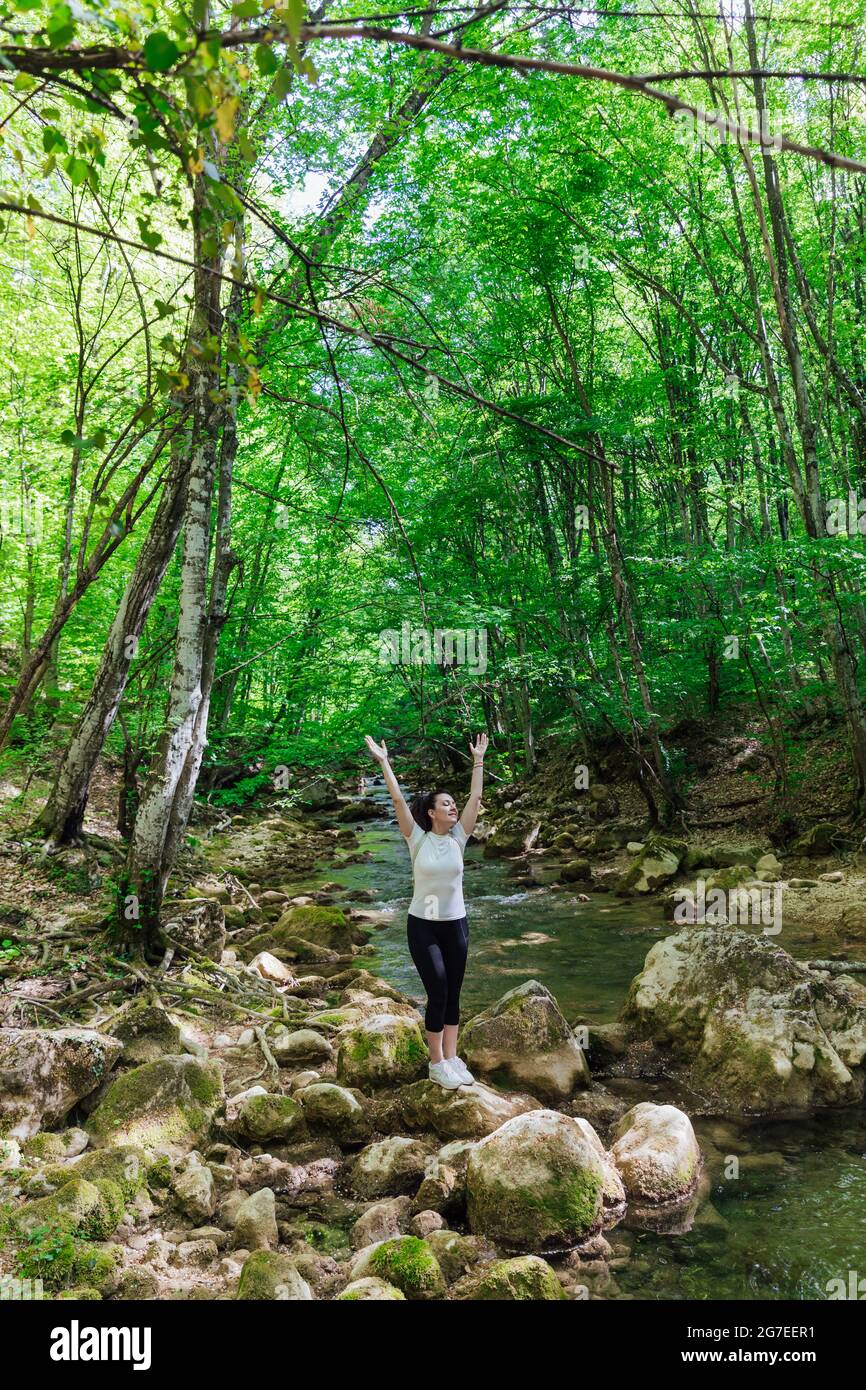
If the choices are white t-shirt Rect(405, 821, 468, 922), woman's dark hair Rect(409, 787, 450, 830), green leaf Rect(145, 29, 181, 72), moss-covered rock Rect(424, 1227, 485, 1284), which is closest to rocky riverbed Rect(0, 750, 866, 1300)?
moss-covered rock Rect(424, 1227, 485, 1284)

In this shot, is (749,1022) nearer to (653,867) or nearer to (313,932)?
(313,932)

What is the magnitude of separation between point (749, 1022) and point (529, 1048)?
1.53m

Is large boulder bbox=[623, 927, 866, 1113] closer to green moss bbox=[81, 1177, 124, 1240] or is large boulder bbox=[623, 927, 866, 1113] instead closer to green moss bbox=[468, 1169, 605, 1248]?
green moss bbox=[468, 1169, 605, 1248]

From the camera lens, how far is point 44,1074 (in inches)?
191

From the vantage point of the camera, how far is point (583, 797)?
17453 millimetres

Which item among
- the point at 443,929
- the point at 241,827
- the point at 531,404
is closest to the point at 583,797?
the point at 241,827

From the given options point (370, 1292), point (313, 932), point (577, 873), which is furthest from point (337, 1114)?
point (577, 873)

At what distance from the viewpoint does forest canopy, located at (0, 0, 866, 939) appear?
7.55 m

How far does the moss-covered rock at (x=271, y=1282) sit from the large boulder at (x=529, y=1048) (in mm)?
2393

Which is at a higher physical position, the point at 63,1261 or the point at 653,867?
the point at 653,867

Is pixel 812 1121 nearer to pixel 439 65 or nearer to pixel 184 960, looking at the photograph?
pixel 184 960

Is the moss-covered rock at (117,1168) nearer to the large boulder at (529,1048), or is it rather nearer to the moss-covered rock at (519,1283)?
the moss-covered rock at (519,1283)

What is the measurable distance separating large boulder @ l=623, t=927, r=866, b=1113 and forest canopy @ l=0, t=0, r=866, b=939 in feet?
13.3
